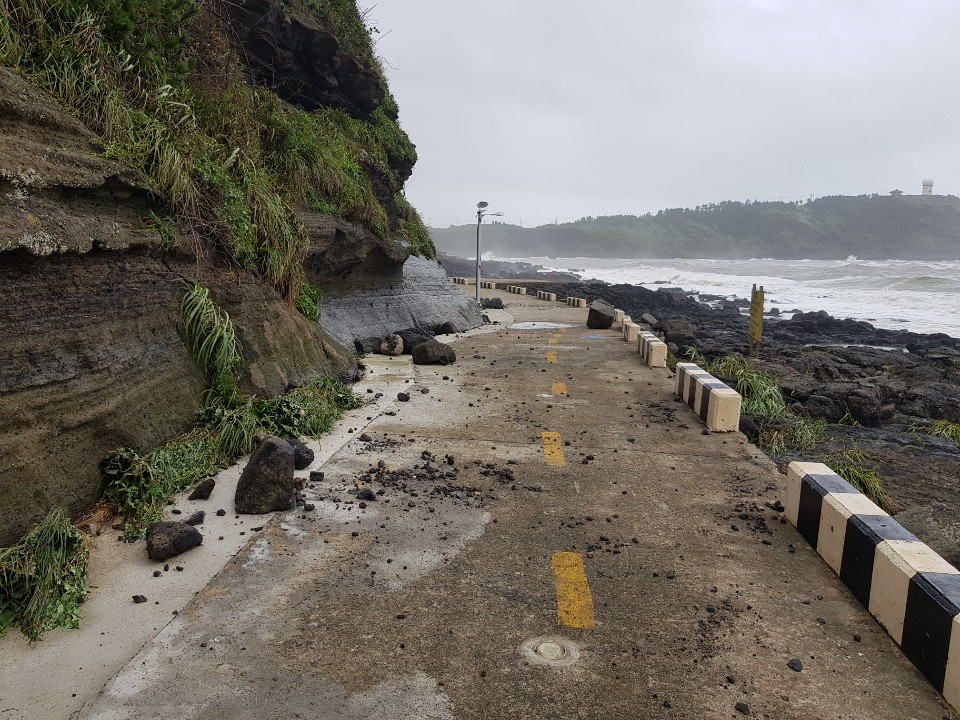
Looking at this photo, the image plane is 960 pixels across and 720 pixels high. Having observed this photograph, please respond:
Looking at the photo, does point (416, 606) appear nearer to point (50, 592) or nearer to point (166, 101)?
point (50, 592)

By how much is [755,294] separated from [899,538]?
11967mm

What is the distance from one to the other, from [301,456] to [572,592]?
3.04 m

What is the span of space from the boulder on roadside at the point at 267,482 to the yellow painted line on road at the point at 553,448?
249 cm

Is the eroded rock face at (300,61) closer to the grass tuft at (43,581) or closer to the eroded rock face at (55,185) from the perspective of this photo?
the eroded rock face at (55,185)

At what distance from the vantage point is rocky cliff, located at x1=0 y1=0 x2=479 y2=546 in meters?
4.49

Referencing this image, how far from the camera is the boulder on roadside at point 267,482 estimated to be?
5.14m

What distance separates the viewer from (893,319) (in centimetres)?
3247

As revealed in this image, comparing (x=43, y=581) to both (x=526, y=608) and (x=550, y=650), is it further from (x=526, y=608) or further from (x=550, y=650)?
(x=550, y=650)

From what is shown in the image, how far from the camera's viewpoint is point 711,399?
25.6ft

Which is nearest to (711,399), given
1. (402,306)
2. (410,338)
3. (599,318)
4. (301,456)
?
(301,456)

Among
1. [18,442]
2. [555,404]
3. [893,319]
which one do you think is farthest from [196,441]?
[893,319]

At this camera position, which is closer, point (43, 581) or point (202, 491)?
point (43, 581)

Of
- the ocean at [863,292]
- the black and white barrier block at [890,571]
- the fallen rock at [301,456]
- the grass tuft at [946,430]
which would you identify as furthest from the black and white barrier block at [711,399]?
the ocean at [863,292]

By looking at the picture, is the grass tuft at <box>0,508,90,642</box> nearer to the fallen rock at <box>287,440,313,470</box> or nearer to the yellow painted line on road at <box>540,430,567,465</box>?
the fallen rock at <box>287,440,313,470</box>
